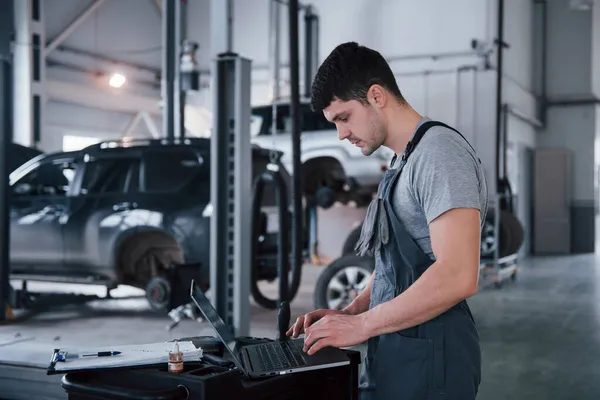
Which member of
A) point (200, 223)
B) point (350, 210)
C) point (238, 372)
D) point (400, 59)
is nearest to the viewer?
point (238, 372)

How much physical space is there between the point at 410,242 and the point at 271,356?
0.42m

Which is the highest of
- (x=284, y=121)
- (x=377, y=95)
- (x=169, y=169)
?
(x=284, y=121)

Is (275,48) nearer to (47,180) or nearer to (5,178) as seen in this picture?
(47,180)

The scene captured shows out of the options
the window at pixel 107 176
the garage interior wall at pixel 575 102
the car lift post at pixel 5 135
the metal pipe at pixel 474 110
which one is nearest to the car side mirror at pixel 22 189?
the window at pixel 107 176

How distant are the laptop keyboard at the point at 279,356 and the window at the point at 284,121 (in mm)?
6645

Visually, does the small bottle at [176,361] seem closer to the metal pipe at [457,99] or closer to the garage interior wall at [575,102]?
the metal pipe at [457,99]

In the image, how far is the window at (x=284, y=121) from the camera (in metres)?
8.62

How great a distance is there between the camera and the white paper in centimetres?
143

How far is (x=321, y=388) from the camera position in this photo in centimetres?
158

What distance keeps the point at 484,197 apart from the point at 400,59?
11133 mm

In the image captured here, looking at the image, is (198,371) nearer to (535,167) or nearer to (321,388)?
(321,388)

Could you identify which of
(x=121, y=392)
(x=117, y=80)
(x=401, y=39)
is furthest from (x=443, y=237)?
(x=117, y=80)

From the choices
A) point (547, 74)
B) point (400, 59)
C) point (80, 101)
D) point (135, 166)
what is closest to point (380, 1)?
point (400, 59)

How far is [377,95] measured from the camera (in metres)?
1.57
